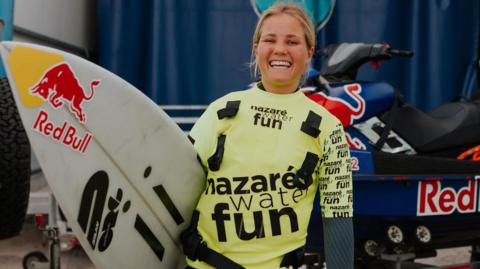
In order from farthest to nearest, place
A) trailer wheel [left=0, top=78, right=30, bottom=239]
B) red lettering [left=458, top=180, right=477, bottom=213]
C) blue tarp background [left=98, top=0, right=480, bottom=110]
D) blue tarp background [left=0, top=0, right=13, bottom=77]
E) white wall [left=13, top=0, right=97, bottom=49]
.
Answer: blue tarp background [left=98, top=0, right=480, bottom=110] < white wall [left=13, top=0, right=97, bottom=49] < blue tarp background [left=0, top=0, right=13, bottom=77] < red lettering [left=458, top=180, right=477, bottom=213] < trailer wheel [left=0, top=78, right=30, bottom=239]

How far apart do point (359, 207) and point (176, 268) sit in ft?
3.86

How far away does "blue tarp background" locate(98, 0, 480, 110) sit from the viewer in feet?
15.3

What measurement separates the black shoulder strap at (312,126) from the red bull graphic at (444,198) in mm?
1390

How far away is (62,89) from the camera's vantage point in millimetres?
1588

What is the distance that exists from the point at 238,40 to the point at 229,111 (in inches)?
125

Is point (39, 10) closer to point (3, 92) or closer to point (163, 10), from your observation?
point (163, 10)

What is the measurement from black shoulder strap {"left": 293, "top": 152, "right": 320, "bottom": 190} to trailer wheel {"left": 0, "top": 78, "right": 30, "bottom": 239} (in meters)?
1.50

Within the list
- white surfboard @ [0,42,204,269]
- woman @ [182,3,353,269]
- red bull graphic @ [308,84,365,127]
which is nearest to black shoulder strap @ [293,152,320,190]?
woman @ [182,3,353,269]

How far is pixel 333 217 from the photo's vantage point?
1.57 m

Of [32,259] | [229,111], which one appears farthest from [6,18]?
[229,111]

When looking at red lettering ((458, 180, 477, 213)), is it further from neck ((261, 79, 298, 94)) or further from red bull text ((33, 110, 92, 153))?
red bull text ((33, 110, 92, 153))

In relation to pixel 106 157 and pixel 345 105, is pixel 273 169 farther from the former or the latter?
pixel 345 105

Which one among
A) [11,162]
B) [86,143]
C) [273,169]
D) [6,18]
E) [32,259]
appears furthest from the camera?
[32,259]

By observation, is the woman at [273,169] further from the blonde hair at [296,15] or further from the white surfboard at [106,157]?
the white surfboard at [106,157]
